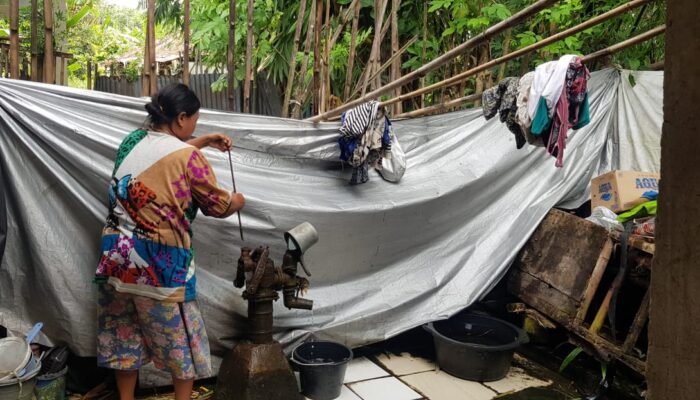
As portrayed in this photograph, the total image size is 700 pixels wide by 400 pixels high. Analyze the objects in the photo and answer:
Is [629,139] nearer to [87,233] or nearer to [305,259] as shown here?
[305,259]

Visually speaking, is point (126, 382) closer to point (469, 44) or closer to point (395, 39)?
point (469, 44)

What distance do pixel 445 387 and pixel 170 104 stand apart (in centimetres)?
255

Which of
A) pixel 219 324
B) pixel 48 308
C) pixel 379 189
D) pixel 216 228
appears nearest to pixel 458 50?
pixel 379 189

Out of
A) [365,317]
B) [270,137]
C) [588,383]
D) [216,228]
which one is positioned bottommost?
[588,383]

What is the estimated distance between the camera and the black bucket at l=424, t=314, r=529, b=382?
3705 millimetres

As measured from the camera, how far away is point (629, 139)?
4.61 m

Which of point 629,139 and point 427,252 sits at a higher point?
point 629,139

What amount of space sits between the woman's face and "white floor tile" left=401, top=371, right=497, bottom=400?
88.7 inches

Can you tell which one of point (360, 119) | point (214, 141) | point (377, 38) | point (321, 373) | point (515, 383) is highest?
point (377, 38)

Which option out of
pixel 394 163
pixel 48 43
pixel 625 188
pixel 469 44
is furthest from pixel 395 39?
pixel 48 43

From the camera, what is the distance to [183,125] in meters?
2.69

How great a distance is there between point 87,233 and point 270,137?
4.22ft

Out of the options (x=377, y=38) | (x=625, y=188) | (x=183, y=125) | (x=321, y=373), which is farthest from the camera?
(x=377, y=38)

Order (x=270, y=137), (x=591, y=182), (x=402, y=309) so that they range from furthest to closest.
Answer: (x=591, y=182) < (x=402, y=309) < (x=270, y=137)
